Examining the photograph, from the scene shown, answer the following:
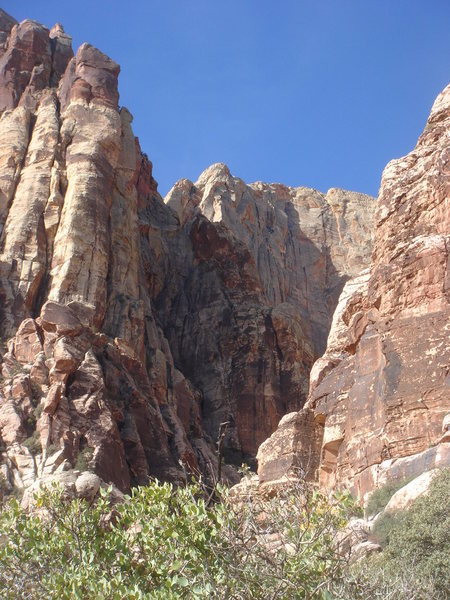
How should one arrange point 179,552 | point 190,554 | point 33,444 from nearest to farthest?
point 190,554 → point 179,552 → point 33,444

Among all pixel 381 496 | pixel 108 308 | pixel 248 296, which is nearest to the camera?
pixel 381 496

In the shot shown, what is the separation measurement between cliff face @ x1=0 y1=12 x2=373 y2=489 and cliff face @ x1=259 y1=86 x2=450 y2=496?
13.1 meters

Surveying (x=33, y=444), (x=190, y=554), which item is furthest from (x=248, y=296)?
(x=190, y=554)

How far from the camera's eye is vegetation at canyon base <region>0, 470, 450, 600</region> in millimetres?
11211

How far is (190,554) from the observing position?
1170 centimetres

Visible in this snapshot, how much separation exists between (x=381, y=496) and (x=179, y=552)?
12.8 metres

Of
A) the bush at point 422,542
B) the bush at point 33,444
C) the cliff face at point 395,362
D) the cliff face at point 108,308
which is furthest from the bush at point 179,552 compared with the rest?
the bush at point 33,444

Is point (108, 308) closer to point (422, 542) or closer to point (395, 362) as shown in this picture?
point (395, 362)

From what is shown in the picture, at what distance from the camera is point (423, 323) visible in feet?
90.7

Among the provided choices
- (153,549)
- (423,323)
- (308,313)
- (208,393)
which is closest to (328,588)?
(153,549)

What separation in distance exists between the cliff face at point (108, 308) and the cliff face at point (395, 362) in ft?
43.0

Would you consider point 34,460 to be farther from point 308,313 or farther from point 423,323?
point 308,313

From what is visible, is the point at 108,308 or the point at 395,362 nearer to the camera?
the point at 395,362

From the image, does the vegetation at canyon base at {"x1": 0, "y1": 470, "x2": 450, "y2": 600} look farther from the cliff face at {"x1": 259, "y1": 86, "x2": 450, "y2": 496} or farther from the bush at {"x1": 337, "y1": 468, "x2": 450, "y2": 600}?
the cliff face at {"x1": 259, "y1": 86, "x2": 450, "y2": 496}
